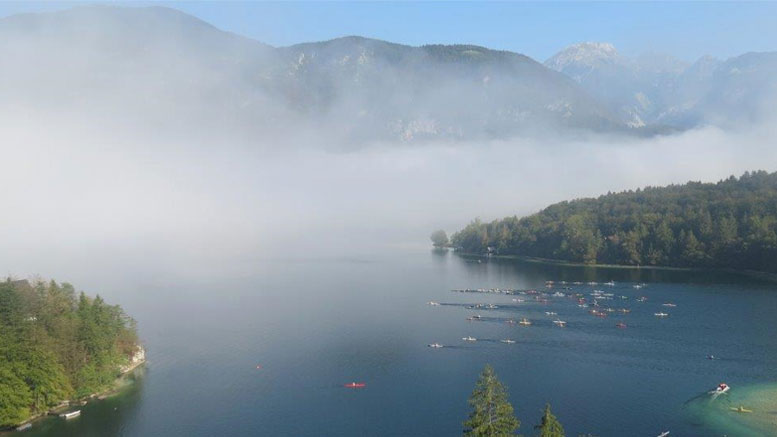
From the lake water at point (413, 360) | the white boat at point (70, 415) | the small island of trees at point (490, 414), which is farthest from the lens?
the lake water at point (413, 360)

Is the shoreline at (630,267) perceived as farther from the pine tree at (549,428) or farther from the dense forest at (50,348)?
the dense forest at (50,348)

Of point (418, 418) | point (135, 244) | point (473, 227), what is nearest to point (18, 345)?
point (418, 418)

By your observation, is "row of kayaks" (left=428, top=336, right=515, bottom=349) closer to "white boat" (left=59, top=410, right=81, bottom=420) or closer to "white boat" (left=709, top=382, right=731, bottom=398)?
"white boat" (left=709, top=382, right=731, bottom=398)

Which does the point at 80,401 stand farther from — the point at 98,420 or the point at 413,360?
the point at 413,360

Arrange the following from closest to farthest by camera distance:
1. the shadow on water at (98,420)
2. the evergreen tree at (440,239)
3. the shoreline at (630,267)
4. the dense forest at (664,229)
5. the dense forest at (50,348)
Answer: the dense forest at (50,348), the shadow on water at (98,420), the shoreline at (630,267), the dense forest at (664,229), the evergreen tree at (440,239)

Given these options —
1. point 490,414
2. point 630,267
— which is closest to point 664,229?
point 630,267

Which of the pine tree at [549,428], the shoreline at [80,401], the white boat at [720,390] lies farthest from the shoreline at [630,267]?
the shoreline at [80,401]

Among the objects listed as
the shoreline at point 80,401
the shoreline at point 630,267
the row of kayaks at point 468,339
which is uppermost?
the shoreline at point 630,267

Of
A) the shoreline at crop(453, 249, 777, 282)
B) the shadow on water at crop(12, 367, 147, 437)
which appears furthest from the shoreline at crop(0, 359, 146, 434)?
the shoreline at crop(453, 249, 777, 282)
